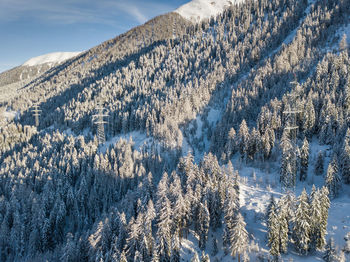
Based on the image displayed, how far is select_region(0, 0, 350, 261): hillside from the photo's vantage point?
40.5m

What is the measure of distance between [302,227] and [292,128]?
30.7 m

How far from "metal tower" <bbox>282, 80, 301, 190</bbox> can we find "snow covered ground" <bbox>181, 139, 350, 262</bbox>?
3.62 metres

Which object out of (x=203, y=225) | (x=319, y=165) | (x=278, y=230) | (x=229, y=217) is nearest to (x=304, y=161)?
(x=319, y=165)

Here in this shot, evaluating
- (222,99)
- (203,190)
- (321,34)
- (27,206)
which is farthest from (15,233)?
(321,34)

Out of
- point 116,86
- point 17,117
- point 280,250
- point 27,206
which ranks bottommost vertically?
point 27,206

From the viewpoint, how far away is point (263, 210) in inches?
1857

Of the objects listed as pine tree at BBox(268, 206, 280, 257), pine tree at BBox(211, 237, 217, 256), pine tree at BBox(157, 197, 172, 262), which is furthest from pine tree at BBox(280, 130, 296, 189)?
pine tree at BBox(157, 197, 172, 262)

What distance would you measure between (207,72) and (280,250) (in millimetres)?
119052

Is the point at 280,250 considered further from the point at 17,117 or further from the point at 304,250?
the point at 17,117

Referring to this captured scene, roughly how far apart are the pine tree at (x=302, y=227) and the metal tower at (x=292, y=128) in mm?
13940

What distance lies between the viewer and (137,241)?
135ft

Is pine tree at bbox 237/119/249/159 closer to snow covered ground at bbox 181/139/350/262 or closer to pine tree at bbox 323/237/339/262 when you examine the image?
snow covered ground at bbox 181/139/350/262

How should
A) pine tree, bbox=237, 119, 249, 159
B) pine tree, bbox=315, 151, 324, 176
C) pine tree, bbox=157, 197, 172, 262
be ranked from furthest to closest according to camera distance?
pine tree, bbox=237, 119, 249, 159, pine tree, bbox=315, 151, 324, 176, pine tree, bbox=157, 197, 172, 262

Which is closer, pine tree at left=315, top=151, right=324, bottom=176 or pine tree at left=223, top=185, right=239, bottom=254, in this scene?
pine tree at left=223, top=185, right=239, bottom=254
